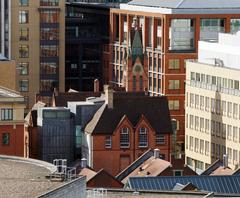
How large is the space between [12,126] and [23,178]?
6006 cm

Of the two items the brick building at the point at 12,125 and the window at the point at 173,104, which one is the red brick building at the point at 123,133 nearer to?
the brick building at the point at 12,125

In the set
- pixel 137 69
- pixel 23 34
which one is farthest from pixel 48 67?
pixel 137 69

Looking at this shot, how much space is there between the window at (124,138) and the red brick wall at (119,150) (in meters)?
0.25

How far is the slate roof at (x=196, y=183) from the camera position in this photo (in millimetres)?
105750

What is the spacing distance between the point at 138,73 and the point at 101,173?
194 feet

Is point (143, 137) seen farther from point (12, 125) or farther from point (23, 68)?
point (23, 68)

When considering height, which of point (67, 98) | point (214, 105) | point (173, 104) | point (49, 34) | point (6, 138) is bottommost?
point (173, 104)

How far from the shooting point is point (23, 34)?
647 ft

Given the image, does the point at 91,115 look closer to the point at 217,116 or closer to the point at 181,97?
the point at 217,116

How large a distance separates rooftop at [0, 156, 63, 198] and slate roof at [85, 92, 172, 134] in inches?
2467

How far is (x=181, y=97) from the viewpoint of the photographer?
17500 cm

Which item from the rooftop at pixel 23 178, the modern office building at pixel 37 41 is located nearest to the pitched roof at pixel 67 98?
the modern office building at pixel 37 41

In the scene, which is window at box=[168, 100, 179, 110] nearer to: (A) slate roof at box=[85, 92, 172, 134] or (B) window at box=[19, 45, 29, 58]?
(B) window at box=[19, 45, 29, 58]

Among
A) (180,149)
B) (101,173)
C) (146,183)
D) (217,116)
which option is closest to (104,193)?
(146,183)
